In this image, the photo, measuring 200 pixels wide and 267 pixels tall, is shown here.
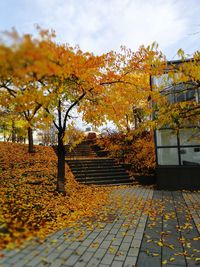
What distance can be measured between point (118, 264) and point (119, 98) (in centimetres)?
676

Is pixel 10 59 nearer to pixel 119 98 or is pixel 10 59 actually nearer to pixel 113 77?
pixel 113 77

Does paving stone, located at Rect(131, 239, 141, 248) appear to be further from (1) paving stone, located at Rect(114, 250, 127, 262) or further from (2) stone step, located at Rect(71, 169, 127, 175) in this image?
(2) stone step, located at Rect(71, 169, 127, 175)

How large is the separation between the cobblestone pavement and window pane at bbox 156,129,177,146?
4.53m

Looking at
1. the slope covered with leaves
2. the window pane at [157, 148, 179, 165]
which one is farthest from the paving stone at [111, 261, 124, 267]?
the window pane at [157, 148, 179, 165]

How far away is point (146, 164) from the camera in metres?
14.1

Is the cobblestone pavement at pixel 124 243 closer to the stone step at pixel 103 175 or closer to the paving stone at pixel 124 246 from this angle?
the paving stone at pixel 124 246

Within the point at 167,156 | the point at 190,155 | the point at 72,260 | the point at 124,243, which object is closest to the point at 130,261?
the point at 124,243

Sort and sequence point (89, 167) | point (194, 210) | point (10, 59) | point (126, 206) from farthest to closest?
point (89, 167) → point (126, 206) → point (194, 210) → point (10, 59)

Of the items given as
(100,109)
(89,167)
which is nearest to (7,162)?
(89,167)

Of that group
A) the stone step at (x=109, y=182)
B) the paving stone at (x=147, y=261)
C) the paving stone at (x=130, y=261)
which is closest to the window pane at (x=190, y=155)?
the stone step at (x=109, y=182)

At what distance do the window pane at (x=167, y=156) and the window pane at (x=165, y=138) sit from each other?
32 cm

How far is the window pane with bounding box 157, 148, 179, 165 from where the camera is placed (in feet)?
39.3

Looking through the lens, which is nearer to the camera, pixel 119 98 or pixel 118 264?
pixel 118 264

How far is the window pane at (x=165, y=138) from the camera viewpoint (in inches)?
475
